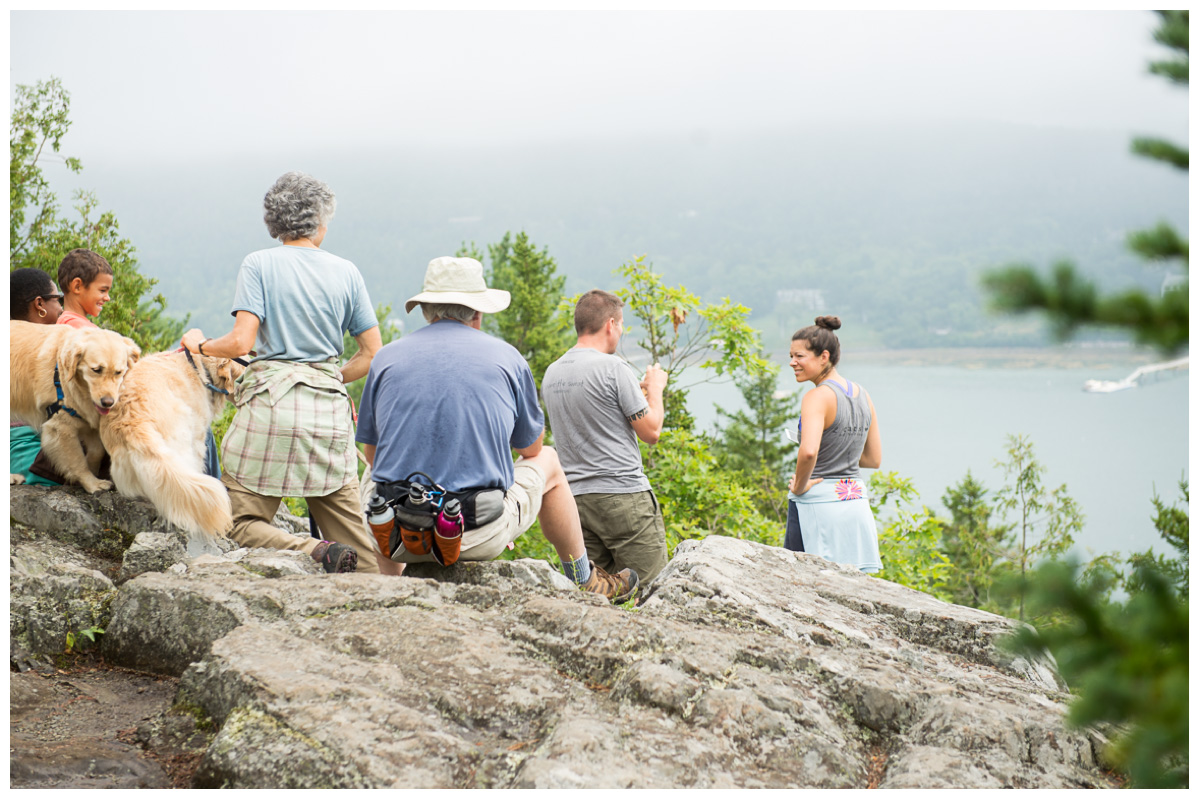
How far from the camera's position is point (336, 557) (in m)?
4.18

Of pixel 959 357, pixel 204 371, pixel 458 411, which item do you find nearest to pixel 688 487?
pixel 204 371

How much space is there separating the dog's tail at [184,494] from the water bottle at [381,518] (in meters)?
0.95

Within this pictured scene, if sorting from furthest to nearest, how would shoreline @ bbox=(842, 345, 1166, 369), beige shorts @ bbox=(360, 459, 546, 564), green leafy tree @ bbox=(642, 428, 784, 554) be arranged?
shoreline @ bbox=(842, 345, 1166, 369)
green leafy tree @ bbox=(642, 428, 784, 554)
beige shorts @ bbox=(360, 459, 546, 564)

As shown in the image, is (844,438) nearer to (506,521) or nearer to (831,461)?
(831,461)

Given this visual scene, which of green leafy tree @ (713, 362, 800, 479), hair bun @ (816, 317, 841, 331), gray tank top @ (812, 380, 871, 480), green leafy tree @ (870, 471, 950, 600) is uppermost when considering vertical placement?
hair bun @ (816, 317, 841, 331)

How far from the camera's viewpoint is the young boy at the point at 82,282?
4.76 meters

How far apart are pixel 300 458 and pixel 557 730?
2270 millimetres

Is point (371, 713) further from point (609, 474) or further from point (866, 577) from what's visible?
point (866, 577)

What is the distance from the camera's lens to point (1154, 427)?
459 ft

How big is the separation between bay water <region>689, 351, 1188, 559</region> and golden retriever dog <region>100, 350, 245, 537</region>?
10781 cm

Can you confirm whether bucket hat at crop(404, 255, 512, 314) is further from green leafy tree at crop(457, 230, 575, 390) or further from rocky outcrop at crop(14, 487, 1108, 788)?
green leafy tree at crop(457, 230, 575, 390)

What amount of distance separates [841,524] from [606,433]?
1542mm

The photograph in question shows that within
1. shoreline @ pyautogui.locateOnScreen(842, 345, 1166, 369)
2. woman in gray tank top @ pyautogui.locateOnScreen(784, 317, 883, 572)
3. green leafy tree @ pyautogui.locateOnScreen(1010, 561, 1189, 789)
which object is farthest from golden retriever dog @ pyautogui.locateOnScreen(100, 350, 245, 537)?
shoreline @ pyautogui.locateOnScreen(842, 345, 1166, 369)

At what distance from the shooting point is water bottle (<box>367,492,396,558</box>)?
3586 millimetres
